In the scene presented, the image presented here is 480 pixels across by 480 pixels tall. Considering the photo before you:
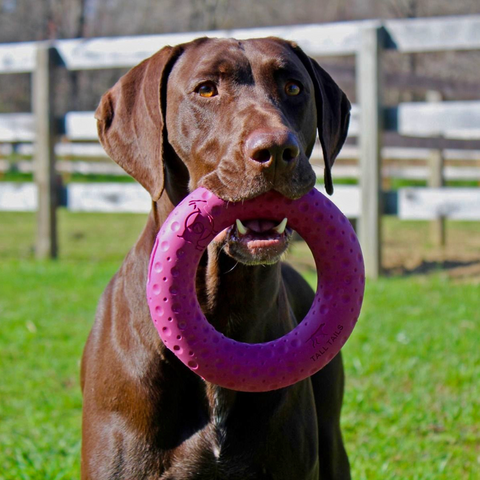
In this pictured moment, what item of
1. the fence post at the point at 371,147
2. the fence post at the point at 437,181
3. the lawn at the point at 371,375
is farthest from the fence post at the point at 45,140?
the fence post at the point at 437,181

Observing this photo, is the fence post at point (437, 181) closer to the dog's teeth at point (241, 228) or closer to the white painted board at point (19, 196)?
the white painted board at point (19, 196)

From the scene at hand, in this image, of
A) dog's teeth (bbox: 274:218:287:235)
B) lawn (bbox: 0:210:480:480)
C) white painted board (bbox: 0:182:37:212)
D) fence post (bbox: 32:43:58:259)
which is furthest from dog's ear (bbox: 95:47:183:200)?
white painted board (bbox: 0:182:37:212)

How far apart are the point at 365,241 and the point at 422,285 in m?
0.70

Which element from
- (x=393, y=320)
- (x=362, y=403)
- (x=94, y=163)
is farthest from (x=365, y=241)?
(x=94, y=163)

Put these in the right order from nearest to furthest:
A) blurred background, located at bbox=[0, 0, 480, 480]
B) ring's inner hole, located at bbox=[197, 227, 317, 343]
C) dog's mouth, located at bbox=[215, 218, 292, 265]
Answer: dog's mouth, located at bbox=[215, 218, 292, 265] → ring's inner hole, located at bbox=[197, 227, 317, 343] → blurred background, located at bbox=[0, 0, 480, 480]

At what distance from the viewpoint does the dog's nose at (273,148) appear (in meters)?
2.37

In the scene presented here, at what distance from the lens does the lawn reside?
12.9 feet

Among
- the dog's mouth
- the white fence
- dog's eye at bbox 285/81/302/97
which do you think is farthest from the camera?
the white fence

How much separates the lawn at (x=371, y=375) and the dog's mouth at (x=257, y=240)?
164 centimetres

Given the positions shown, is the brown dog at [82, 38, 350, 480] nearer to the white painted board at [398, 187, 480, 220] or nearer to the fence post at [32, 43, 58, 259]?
the white painted board at [398, 187, 480, 220]

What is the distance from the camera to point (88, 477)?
2.62 m

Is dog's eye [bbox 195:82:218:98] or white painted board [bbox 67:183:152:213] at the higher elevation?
dog's eye [bbox 195:82:218:98]

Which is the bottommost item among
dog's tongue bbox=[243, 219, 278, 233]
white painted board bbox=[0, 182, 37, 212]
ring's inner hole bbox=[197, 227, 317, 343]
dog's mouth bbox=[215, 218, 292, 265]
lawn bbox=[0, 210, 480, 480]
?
lawn bbox=[0, 210, 480, 480]

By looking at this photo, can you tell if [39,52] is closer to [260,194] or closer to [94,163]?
[260,194]
